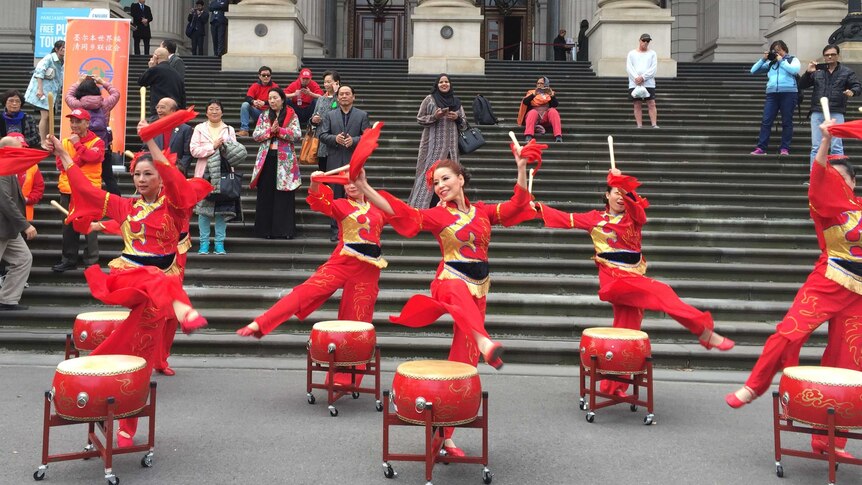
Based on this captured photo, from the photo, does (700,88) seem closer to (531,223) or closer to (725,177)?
(725,177)

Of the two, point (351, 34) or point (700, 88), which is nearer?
point (700, 88)

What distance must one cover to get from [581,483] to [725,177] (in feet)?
29.8

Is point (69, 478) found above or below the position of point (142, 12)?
below

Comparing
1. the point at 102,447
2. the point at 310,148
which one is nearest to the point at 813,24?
the point at 310,148

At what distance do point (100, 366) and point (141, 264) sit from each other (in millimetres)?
1101

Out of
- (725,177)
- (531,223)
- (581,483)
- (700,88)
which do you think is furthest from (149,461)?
(700,88)

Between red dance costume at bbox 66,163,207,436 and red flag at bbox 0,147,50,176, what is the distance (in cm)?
23

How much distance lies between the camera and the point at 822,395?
178 inches

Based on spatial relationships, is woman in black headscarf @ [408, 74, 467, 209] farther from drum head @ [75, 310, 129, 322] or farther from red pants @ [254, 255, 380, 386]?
drum head @ [75, 310, 129, 322]

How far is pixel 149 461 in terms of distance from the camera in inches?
188

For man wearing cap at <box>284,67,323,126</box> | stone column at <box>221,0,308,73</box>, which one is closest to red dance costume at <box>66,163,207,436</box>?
man wearing cap at <box>284,67,323,126</box>

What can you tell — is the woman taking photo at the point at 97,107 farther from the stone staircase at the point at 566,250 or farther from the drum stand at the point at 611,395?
the drum stand at the point at 611,395

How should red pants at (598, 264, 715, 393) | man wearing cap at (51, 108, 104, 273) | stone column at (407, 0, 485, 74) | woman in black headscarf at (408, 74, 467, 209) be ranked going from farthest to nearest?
stone column at (407, 0, 485, 74) → woman in black headscarf at (408, 74, 467, 209) → man wearing cap at (51, 108, 104, 273) → red pants at (598, 264, 715, 393)

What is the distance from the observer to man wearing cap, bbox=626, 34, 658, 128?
47.2 feet
